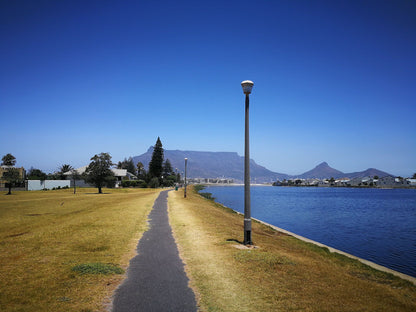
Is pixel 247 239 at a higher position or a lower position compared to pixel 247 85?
lower

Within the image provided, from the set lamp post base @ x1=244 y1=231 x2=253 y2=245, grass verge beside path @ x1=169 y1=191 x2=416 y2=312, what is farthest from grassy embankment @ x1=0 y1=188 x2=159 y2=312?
lamp post base @ x1=244 y1=231 x2=253 y2=245

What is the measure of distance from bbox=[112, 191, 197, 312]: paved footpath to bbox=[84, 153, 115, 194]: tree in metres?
54.4

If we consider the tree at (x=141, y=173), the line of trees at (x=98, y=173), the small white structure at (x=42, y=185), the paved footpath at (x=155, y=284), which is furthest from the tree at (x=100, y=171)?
the tree at (x=141, y=173)

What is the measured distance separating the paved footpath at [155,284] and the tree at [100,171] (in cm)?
5441

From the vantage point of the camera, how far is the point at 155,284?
767 centimetres

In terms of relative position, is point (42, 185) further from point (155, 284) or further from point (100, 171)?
point (155, 284)

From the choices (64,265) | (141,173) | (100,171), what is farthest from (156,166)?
(64,265)

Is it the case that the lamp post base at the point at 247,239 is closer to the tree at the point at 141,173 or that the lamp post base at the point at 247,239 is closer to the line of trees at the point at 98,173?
the line of trees at the point at 98,173

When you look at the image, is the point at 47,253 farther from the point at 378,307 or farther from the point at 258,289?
the point at 378,307

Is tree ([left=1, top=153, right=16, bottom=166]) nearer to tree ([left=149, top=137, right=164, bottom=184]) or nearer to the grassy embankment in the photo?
tree ([left=149, top=137, right=164, bottom=184])

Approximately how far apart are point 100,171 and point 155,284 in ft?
194

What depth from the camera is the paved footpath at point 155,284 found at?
6.34 metres

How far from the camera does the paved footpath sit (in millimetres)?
6343

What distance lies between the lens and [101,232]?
15320 mm
